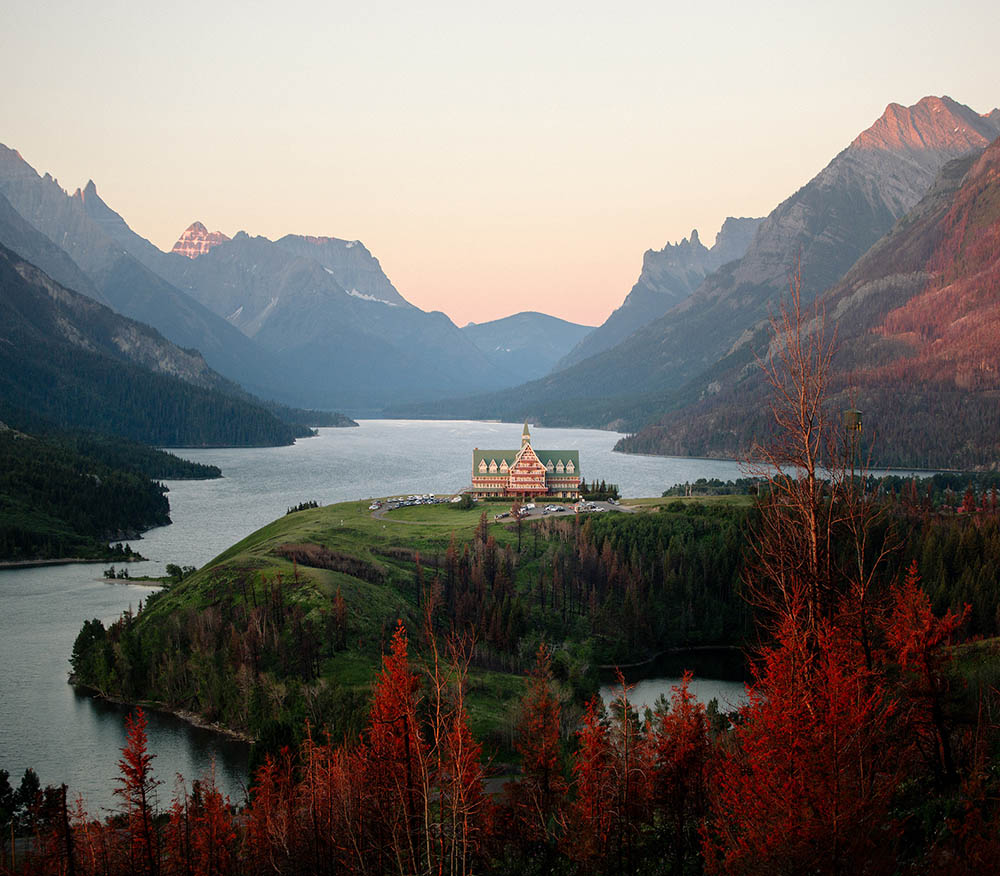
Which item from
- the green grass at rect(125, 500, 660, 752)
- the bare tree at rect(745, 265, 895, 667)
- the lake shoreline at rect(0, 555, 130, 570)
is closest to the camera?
the bare tree at rect(745, 265, 895, 667)

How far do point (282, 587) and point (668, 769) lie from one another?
50.4 metres

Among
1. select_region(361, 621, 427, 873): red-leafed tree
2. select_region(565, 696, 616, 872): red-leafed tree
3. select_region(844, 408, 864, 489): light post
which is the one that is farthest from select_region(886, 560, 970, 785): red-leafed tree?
select_region(361, 621, 427, 873): red-leafed tree

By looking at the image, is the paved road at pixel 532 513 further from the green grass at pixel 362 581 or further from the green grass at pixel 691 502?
the green grass at pixel 691 502

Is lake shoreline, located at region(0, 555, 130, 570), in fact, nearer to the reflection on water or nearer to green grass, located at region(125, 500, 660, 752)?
green grass, located at region(125, 500, 660, 752)

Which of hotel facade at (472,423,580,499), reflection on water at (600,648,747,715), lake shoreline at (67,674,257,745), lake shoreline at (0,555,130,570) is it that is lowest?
reflection on water at (600,648,747,715)

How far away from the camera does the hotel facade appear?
13275 centimetres

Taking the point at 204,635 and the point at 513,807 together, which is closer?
the point at 513,807

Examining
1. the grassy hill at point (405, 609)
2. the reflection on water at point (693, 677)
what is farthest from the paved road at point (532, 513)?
the reflection on water at point (693, 677)

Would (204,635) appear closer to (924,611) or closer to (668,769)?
(668,769)

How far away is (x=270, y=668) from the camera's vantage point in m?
66.9

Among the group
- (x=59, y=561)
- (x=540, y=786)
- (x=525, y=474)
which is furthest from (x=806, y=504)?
(x=59, y=561)

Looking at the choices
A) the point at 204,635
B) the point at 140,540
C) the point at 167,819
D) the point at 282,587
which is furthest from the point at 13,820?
the point at 140,540

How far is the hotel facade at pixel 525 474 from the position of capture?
133m

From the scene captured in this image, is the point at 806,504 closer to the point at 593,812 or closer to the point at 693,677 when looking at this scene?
the point at 593,812
